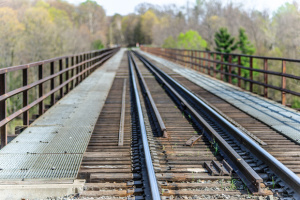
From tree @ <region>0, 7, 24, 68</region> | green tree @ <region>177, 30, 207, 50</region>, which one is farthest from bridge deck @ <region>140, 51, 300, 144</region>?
green tree @ <region>177, 30, 207, 50</region>

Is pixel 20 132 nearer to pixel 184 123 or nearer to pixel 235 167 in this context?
pixel 184 123

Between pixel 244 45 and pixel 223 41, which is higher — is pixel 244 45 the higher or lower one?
the lower one

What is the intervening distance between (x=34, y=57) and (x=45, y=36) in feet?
13.6

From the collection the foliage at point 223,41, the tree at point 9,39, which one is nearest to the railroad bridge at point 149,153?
the tree at point 9,39

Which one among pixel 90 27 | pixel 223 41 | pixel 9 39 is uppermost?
pixel 90 27

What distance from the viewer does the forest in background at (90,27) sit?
3867 centimetres

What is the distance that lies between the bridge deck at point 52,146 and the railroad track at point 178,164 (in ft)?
0.74

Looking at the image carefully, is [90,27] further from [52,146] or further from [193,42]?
[52,146]

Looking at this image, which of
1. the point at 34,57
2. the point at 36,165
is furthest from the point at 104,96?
the point at 34,57

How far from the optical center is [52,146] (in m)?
6.15

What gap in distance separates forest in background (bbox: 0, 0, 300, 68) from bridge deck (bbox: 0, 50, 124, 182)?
8387 millimetres

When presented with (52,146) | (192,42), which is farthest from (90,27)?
(52,146)

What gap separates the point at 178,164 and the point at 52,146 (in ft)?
Answer: 6.86

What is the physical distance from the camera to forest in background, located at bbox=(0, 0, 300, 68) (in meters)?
38.7
